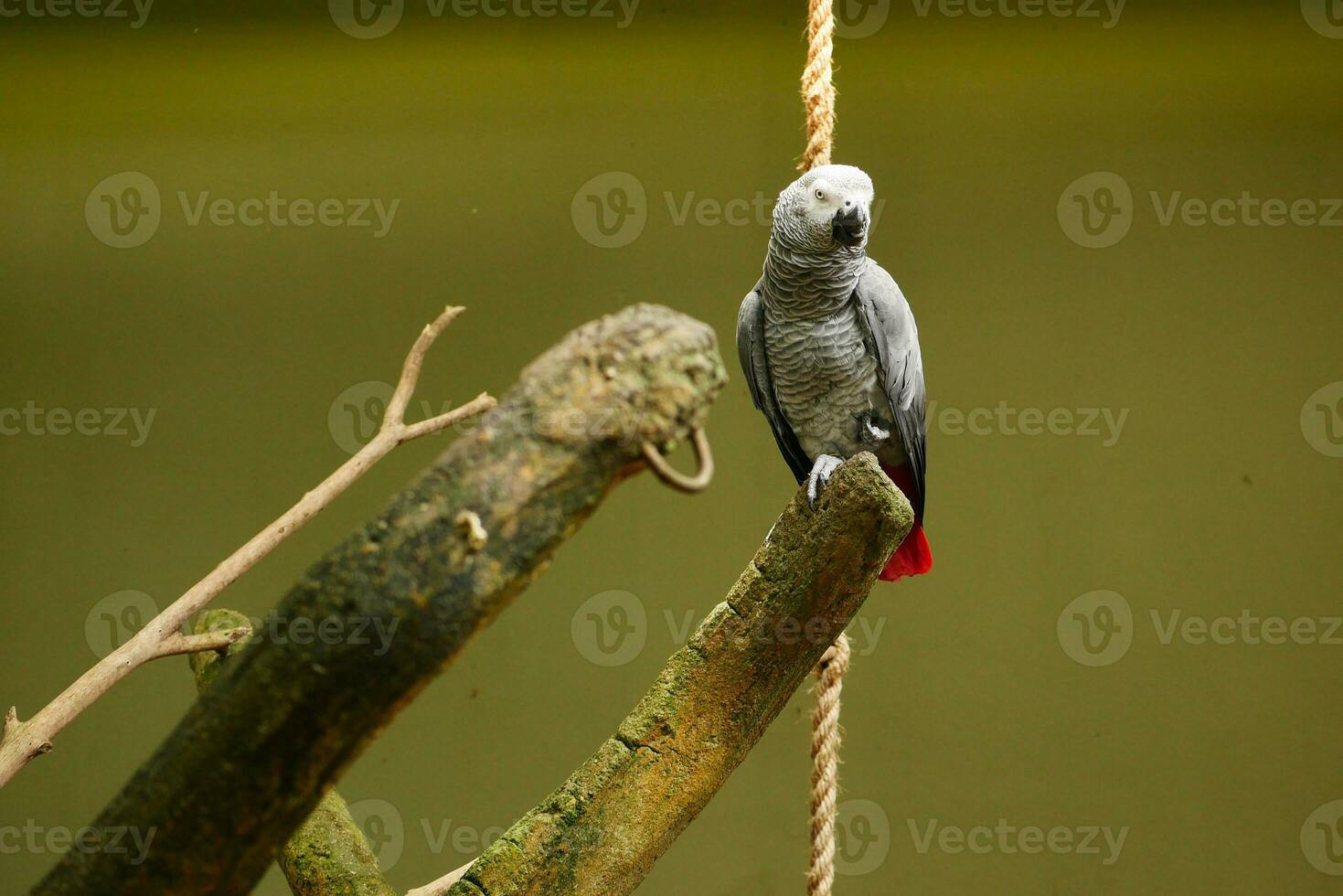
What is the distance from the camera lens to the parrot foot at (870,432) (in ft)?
4.35

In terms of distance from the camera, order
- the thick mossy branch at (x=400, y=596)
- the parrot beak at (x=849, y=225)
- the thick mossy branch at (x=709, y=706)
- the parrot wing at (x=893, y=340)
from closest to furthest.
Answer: the thick mossy branch at (x=400, y=596) < the thick mossy branch at (x=709, y=706) < the parrot beak at (x=849, y=225) < the parrot wing at (x=893, y=340)

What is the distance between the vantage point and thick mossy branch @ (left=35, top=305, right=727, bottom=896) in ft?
1.74

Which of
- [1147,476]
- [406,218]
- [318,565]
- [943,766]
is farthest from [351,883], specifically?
[1147,476]

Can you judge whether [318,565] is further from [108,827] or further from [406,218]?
[406,218]

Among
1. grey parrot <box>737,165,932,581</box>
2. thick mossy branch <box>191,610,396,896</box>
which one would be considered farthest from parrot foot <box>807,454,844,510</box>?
thick mossy branch <box>191,610,396,896</box>

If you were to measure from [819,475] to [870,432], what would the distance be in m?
0.17

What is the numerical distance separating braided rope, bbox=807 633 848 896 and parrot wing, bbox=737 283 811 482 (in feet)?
1.15

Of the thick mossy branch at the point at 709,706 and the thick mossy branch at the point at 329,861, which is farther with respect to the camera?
the thick mossy branch at the point at 329,861

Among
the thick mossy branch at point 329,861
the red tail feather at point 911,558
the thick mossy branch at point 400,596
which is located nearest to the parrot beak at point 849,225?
the red tail feather at point 911,558

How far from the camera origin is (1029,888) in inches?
79.4

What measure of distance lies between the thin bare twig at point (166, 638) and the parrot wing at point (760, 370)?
0.43m

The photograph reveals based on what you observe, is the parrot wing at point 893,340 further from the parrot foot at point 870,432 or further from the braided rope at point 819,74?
the braided rope at point 819,74

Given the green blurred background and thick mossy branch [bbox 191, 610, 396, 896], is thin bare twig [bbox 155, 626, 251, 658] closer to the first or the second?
thick mossy branch [bbox 191, 610, 396, 896]

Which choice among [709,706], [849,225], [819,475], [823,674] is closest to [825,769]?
[823,674]
